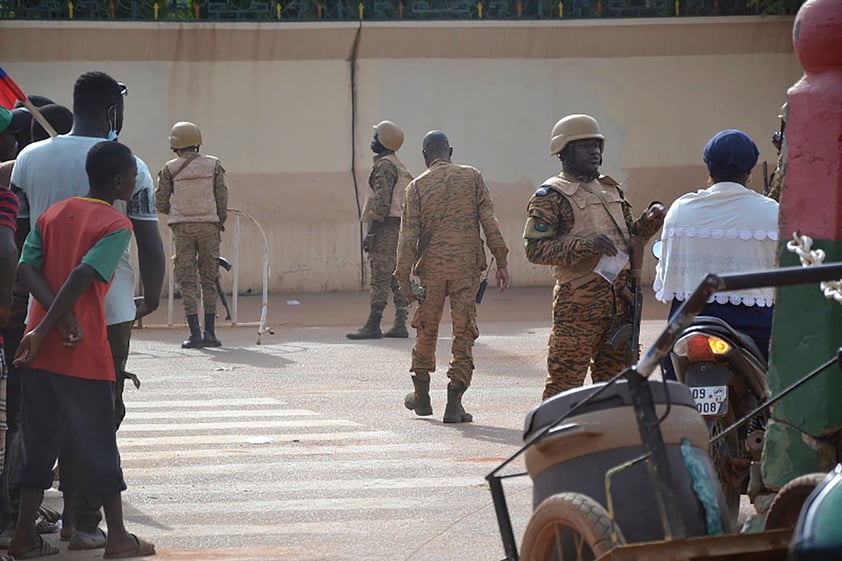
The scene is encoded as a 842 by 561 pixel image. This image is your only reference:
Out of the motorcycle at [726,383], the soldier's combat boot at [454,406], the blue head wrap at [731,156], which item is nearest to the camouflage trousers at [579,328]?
the blue head wrap at [731,156]

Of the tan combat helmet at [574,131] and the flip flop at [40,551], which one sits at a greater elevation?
the tan combat helmet at [574,131]

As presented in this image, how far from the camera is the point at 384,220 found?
15.5 m

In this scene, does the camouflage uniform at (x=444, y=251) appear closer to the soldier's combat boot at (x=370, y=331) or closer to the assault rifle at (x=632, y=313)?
the assault rifle at (x=632, y=313)

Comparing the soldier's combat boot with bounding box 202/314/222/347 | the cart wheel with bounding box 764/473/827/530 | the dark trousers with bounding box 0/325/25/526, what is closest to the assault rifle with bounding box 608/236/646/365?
the dark trousers with bounding box 0/325/25/526

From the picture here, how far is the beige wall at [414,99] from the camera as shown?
20.4 meters

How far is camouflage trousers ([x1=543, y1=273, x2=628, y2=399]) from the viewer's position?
25.7 ft

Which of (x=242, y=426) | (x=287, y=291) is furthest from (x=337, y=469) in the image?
(x=287, y=291)

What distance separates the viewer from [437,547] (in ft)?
21.8

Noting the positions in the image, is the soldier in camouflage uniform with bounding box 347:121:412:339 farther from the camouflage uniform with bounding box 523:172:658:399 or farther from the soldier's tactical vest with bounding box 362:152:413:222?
the camouflage uniform with bounding box 523:172:658:399

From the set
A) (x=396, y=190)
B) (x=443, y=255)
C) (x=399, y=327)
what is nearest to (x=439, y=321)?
(x=443, y=255)

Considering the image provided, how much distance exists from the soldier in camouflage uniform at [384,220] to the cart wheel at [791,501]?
10807 mm

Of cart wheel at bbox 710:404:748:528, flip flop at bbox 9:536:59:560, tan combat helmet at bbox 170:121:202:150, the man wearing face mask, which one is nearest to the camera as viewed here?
flip flop at bbox 9:536:59:560

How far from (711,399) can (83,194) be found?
2.80m

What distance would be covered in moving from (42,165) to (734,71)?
15.3 metres
